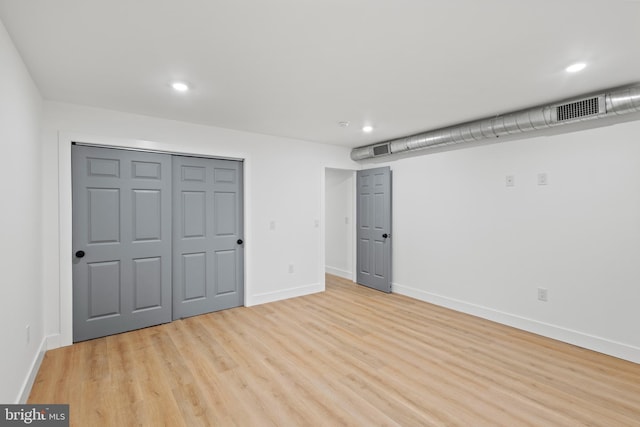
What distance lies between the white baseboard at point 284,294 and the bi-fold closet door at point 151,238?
0.21 meters

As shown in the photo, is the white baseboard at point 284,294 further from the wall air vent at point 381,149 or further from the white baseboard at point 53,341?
the wall air vent at point 381,149

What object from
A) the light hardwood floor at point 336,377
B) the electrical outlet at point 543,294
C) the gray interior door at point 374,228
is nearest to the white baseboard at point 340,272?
the gray interior door at point 374,228

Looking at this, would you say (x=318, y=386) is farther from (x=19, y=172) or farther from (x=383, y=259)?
(x=383, y=259)

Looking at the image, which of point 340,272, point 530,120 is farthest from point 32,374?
point 530,120

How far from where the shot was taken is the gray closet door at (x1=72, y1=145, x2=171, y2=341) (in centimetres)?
325

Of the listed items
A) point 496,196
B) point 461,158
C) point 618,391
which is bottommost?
point 618,391

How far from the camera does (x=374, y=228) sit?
5.35 metres

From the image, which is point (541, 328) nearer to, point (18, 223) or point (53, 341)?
point (18, 223)

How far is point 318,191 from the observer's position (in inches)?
201

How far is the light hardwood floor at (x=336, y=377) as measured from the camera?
82.0 inches

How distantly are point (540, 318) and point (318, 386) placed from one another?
2.71m

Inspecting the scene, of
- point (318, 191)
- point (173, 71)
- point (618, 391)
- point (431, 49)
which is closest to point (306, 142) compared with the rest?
point (318, 191)

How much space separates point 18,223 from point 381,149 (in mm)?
4377

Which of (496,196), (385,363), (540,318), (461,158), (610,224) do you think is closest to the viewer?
(385,363)
